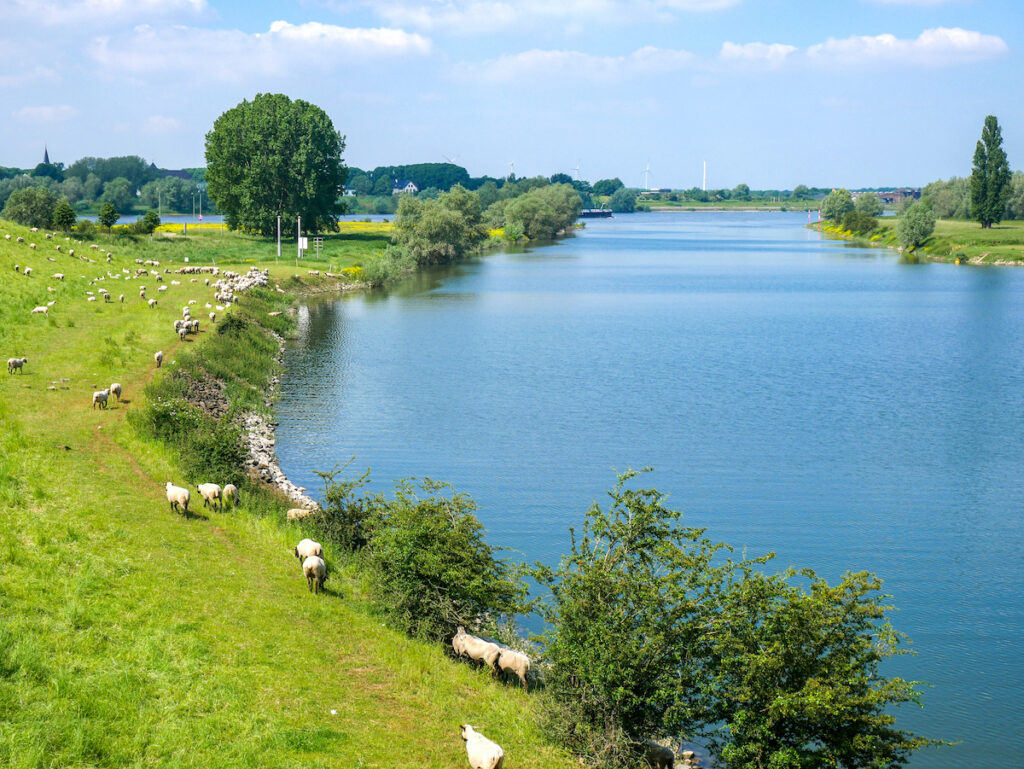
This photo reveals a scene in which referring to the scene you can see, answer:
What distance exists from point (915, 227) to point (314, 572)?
457ft

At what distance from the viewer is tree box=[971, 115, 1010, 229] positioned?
132m

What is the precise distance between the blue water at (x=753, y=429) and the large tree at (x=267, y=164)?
1164 inches

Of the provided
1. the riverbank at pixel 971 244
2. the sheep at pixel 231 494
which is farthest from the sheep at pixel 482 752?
the riverbank at pixel 971 244

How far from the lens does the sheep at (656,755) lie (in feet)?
45.5

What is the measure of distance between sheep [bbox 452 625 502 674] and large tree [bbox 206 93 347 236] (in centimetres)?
8913

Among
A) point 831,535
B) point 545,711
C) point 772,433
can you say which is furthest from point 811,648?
point 772,433

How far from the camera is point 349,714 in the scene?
1298 cm

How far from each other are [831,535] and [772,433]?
34.2 feet

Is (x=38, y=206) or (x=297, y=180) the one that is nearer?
(x=38, y=206)

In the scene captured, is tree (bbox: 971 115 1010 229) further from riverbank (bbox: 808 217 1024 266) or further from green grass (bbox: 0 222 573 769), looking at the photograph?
green grass (bbox: 0 222 573 769)

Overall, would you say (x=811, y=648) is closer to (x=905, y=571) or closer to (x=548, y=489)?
(x=905, y=571)

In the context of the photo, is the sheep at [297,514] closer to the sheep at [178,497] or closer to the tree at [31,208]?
the sheep at [178,497]

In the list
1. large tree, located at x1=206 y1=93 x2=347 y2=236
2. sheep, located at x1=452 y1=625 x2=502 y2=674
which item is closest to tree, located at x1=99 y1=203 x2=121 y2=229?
large tree, located at x1=206 y1=93 x2=347 y2=236

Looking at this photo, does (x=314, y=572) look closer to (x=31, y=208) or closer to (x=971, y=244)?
(x=31, y=208)
